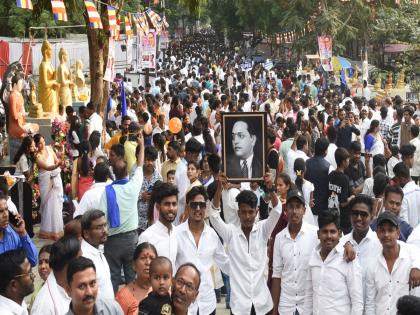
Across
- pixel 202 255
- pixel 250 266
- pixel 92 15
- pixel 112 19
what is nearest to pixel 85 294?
pixel 202 255

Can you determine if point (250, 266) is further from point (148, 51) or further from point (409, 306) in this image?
point (148, 51)

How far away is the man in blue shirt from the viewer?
7.80 m

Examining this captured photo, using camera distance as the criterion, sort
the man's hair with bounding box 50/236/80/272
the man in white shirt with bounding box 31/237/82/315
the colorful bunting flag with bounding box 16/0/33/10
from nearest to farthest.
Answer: the man in white shirt with bounding box 31/237/82/315
the man's hair with bounding box 50/236/80/272
the colorful bunting flag with bounding box 16/0/33/10

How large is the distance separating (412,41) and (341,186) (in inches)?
924

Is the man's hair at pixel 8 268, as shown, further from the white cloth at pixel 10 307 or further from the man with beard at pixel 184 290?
the man with beard at pixel 184 290

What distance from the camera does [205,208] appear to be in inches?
330

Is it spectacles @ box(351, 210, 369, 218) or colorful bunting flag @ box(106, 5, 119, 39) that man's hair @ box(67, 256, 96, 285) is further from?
colorful bunting flag @ box(106, 5, 119, 39)

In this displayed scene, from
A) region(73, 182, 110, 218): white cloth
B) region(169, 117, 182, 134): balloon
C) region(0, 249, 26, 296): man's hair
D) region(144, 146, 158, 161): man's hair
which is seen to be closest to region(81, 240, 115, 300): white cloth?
region(0, 249, 26, 296): man's hair

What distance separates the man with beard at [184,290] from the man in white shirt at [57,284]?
2.27 feet

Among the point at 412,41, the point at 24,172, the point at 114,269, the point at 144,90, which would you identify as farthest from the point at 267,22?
the point at 114,269

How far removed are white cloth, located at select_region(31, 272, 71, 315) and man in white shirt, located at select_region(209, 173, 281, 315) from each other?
2.15 m

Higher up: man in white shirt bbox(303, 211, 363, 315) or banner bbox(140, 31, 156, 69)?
banner bbox(140, 31, 156, 69)

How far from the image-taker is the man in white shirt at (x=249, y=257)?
8.27 metres

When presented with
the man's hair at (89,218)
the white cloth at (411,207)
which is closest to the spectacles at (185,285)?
the man's hair at (89,218)
